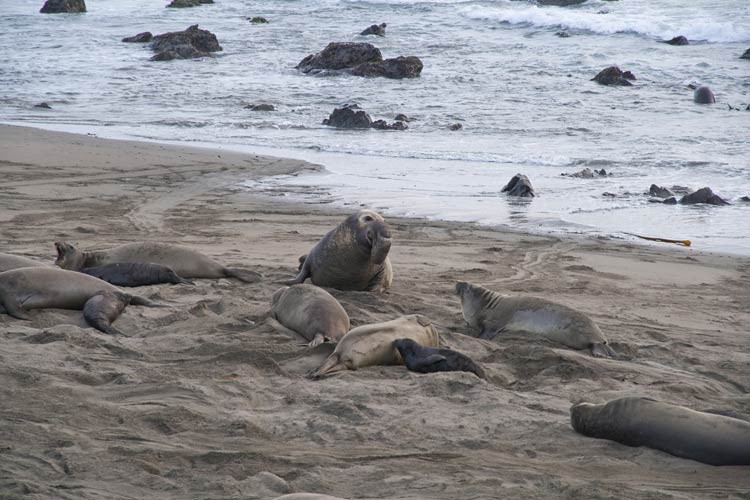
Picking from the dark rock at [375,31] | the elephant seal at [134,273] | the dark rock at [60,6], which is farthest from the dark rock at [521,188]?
the dark rock at [60,6]

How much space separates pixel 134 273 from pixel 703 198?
6.92 m

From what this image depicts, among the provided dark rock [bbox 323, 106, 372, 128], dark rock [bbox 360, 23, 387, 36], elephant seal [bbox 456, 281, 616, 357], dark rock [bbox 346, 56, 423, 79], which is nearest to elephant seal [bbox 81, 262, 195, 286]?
elephant seal [bbox 456, 281, 616, 357]

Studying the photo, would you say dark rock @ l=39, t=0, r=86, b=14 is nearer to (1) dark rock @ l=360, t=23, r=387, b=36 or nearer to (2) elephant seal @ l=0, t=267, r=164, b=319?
(1) dark rock @ l=360, t=23, r=387, b=36

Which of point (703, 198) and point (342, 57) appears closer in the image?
point (703, 198)

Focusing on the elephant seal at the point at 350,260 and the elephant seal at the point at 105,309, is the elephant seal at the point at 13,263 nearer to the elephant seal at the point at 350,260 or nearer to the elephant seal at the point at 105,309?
the elephant seal at the point at 105,309

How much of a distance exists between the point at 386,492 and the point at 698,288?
511 cm

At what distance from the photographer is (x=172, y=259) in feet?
23.9

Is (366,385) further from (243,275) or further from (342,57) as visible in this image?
(342,57)

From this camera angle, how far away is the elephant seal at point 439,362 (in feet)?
16.6

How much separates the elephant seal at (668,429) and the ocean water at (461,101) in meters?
5.50

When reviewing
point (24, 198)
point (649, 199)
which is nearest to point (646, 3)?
point (649, 199)

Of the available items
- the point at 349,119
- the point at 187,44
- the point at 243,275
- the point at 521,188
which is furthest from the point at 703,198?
the point at 187,44

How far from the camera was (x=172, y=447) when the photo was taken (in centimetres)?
381

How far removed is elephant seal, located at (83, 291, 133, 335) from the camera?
567cm
